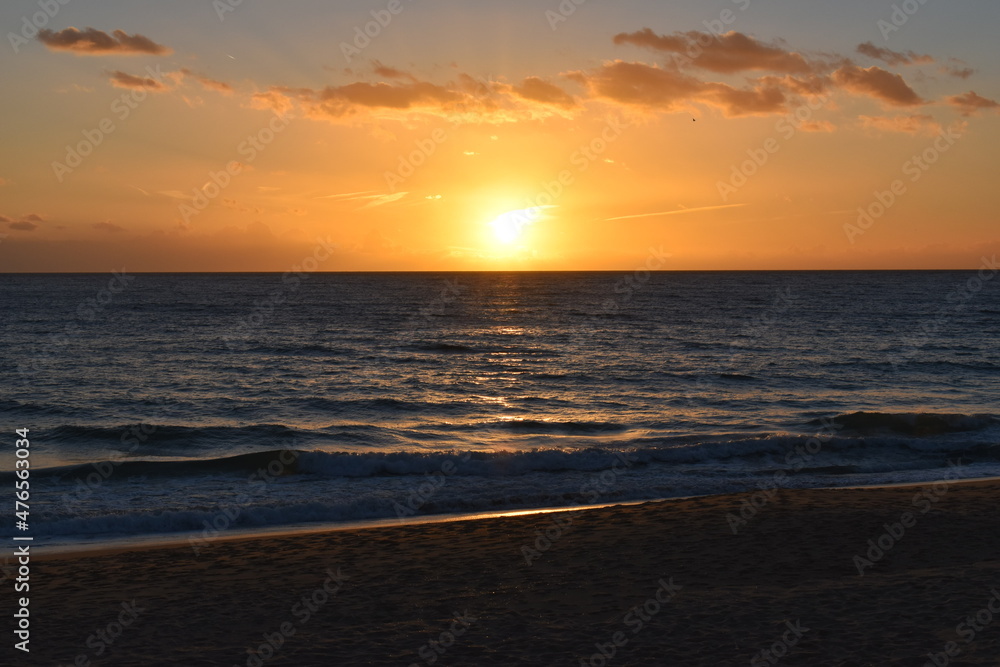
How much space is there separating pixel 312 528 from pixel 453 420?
12466 mm

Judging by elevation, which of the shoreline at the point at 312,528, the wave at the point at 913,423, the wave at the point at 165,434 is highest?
the wave at the point at 913,423

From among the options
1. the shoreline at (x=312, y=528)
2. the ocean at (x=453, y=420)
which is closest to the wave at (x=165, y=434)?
the ocean at (x=453, y=420)

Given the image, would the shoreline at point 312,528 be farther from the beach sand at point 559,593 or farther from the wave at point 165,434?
the wave at point 165,434

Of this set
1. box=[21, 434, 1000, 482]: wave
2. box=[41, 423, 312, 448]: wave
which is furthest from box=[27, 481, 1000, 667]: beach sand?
box=[41, 423, 312, 448]: wave

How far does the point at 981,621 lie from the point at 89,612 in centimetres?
1132

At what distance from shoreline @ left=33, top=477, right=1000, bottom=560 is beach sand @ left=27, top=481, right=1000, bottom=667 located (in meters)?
0.46

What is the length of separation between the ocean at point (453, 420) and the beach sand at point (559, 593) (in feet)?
9.87

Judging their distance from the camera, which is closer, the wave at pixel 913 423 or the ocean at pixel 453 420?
the ocean at pixel 453 420

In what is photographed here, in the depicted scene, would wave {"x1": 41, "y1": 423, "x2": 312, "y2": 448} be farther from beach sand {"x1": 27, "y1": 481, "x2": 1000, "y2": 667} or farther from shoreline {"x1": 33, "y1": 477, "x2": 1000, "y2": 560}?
beach sand {"x1": 27, "y1": 481, "x2": 1000, "y2": 667}

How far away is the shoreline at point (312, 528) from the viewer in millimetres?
13434

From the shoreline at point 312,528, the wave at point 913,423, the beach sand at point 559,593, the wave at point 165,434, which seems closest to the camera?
the beach sand at point 559,593

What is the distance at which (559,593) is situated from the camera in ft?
34.0

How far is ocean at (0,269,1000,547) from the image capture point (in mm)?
17484

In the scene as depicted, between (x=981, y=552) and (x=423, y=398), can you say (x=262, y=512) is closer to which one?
(x=981, y=552)
